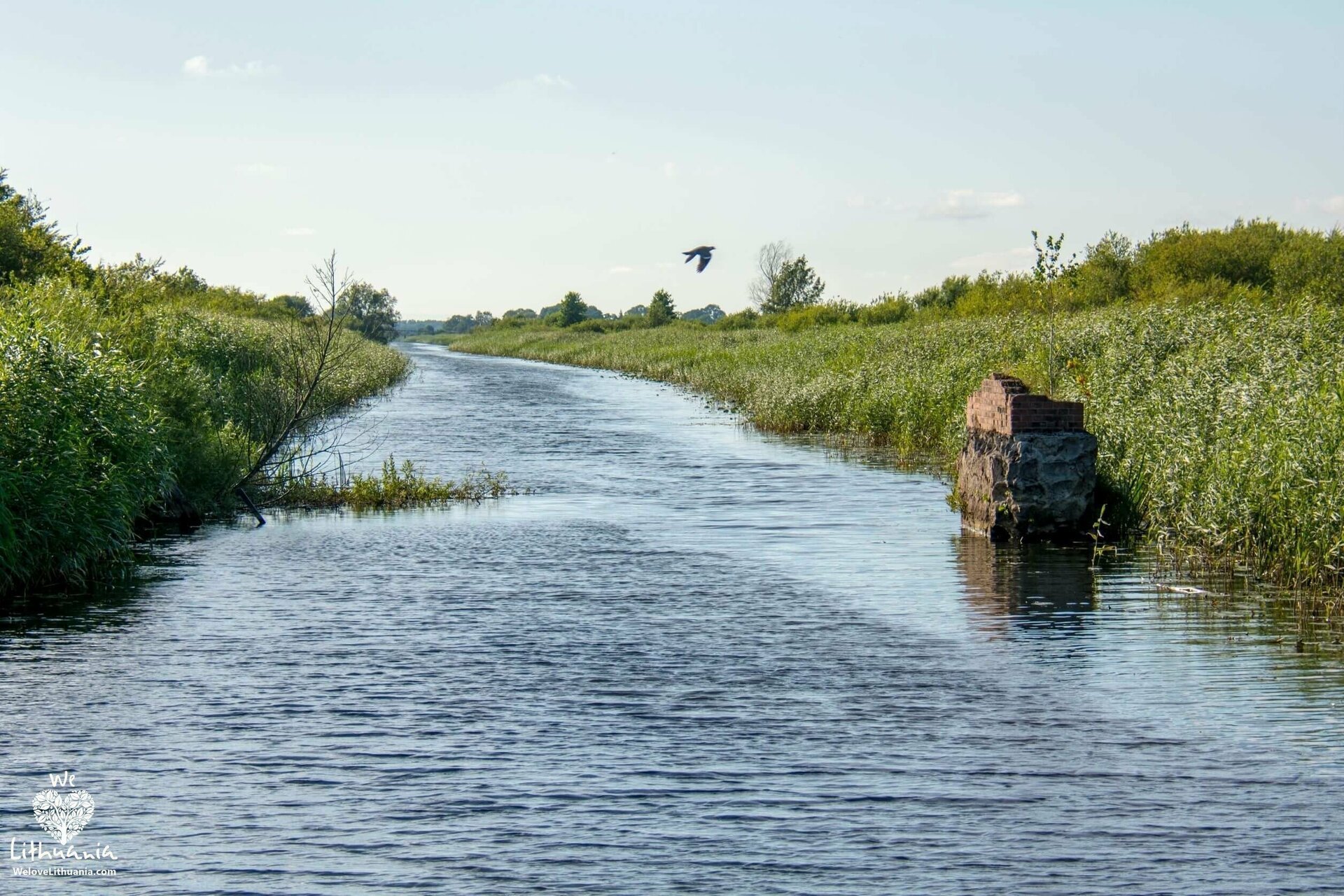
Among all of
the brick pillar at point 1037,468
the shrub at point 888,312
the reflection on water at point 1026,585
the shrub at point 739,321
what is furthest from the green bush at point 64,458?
the shrub at point 739,321

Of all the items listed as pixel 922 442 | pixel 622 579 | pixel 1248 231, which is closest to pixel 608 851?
pixel 622 579

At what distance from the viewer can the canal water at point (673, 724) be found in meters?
6.35

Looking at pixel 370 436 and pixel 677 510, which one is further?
pixel 370 436

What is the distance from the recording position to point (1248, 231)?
49.0 meters

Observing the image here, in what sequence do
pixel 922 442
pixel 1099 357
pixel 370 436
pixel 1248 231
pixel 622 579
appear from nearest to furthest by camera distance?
1. pixel 622 579
2. pixel 1099 357
3. pixel 922 442
4. pixel 370 436
5. pixel 1248 231

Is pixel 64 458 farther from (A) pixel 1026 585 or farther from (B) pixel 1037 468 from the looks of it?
(B) pixel 1037 468

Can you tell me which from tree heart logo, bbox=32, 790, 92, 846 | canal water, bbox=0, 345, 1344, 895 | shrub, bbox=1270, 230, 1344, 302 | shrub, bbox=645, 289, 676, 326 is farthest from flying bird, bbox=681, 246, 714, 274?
shrub, bbox=645, 289, 676, 326

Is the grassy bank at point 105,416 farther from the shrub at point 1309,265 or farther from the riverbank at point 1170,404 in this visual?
the shrub at point 1309,265

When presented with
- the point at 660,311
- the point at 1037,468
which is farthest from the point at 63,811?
the point at 660,311

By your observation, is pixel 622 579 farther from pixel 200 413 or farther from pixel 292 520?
pixel 200 413

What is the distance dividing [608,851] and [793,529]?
37.4ft

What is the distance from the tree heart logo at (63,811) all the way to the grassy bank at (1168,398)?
10.3 meters

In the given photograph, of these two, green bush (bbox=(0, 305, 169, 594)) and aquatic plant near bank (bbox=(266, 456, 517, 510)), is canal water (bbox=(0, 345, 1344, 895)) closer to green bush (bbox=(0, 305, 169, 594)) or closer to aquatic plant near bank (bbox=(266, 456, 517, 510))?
green bush (bbox=(0, 305, 169, 594))

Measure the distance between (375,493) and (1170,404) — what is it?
36.8 feet
